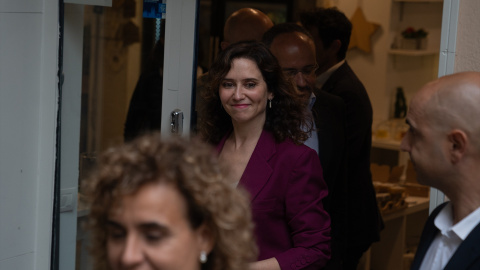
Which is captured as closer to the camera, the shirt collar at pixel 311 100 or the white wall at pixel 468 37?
the white wall at pixel 468 37

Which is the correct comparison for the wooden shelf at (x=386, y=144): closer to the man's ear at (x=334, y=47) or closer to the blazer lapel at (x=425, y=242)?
the man's ear at (x=334, y=47)

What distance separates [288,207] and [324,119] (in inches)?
30.0

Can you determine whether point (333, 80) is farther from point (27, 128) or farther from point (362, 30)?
point (362, 30)

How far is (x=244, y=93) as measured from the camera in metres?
2.60

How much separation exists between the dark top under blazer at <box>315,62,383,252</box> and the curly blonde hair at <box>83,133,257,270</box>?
2.42 metres

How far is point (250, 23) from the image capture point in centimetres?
396

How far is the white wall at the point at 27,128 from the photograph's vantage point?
267 cm

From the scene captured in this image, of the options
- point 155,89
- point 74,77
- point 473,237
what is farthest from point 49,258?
point 473,237

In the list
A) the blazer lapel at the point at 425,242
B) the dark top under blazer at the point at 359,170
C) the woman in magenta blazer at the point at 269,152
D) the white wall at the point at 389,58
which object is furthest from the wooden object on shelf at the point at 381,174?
the blazer lapel at the point at 425,242

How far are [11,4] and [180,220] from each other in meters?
1.64

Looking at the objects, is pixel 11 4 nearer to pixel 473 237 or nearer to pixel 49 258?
pixel 49 258

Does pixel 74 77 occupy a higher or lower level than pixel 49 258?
higher

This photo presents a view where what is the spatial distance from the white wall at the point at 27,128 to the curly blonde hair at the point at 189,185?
143 cm

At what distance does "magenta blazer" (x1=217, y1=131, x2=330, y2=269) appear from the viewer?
2.46 m
